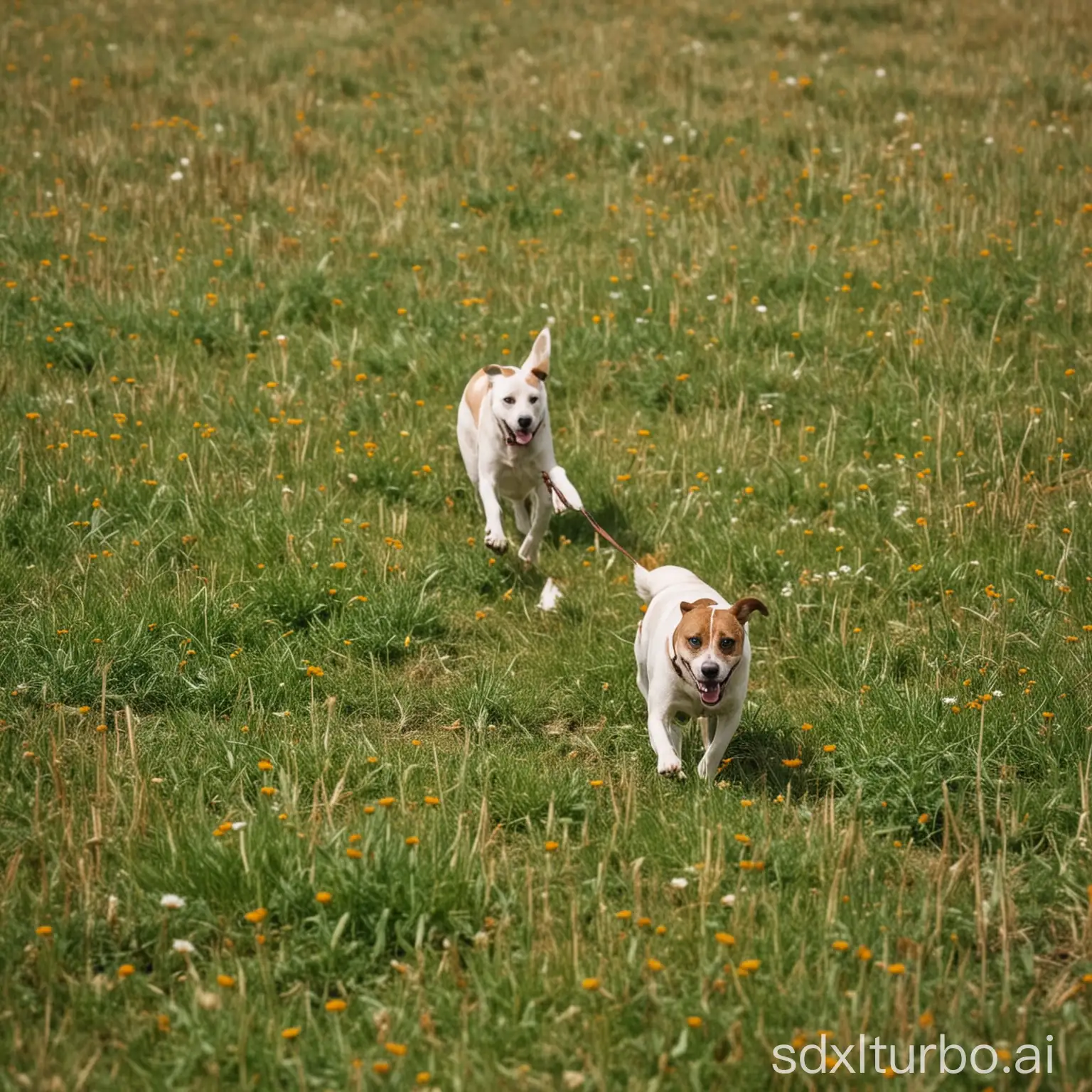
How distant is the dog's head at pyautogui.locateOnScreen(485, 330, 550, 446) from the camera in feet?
20.1

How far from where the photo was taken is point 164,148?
10.8m

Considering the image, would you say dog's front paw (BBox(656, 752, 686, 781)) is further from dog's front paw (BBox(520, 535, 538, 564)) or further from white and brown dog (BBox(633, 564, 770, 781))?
dog's front paw (BBox(520, 535, 538, 564))

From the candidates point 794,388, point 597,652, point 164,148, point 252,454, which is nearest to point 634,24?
point 164,148

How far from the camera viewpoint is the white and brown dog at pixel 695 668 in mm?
4316

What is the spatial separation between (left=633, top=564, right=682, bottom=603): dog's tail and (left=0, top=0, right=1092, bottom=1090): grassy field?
0.33 metres

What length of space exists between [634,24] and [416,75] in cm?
345

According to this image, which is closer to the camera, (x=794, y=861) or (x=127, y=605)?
(x=794, y=861)

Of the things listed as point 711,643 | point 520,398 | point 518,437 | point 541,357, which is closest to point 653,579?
point 711,643

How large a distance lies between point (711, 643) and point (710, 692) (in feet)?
0.58

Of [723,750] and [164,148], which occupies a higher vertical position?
[164,148]

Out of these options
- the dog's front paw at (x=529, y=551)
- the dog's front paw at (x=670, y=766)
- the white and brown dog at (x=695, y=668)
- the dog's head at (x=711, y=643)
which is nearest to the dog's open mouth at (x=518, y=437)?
the dog's front paw at (x=529, y=551)

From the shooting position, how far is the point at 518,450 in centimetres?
638

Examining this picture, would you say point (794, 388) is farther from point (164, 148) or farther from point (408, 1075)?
point (164, 148)

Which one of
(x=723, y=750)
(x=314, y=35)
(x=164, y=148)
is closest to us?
(x=723, y=750)
